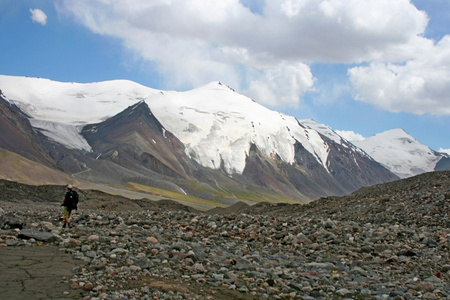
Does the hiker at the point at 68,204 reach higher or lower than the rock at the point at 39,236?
higher

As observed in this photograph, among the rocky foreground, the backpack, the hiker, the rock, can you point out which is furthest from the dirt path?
the backpack

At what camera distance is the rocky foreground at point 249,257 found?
1289cm

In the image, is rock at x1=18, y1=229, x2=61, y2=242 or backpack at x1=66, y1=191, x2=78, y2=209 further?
backpack at x1=66, y1=191, x2=78, y2=209

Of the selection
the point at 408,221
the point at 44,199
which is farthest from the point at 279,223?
the point at 44,199

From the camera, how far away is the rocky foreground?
12891 millimetres

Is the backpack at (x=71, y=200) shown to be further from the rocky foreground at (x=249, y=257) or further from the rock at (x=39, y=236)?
the rock at (x=39, y=236)

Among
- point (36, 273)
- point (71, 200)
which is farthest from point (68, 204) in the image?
point (36, 273)

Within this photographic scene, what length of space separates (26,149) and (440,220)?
17222cm

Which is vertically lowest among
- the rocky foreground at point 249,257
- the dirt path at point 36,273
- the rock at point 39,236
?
the dirt path at point 36,273

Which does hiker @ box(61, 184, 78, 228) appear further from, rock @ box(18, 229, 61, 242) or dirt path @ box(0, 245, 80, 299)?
dirt path @ box(0, 245, 80, 299)

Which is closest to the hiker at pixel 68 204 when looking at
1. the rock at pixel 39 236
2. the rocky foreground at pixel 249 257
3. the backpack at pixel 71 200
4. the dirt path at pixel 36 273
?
the backpack at pixel 71 200

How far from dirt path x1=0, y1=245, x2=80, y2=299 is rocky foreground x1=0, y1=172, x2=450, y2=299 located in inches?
12.0

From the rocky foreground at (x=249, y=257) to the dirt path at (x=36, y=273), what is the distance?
1.00 feet

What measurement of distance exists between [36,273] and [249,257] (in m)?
7.15
